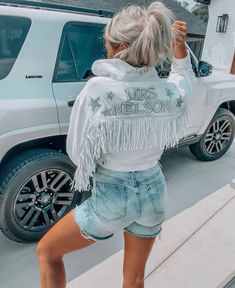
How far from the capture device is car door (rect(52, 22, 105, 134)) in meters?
2.37

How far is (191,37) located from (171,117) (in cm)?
1416

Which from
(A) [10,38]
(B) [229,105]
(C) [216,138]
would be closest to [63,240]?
(A) [10,38]

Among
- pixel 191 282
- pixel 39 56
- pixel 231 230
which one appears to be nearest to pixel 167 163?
pixel 231 230

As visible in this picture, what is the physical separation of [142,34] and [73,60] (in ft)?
4.50

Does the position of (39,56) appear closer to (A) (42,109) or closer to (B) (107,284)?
(A) (42,109)

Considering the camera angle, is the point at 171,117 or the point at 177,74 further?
the point at 177,74

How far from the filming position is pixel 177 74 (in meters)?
1.57

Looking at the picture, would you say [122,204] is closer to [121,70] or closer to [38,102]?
[121,70]

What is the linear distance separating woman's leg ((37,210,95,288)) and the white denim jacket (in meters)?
0.23

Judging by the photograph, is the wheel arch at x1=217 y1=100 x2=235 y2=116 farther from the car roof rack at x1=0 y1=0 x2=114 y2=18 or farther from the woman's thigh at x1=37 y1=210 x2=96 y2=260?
the woman's thigh at x1=37 y1=210 x2=96 y2=260

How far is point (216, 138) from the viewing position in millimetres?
4215

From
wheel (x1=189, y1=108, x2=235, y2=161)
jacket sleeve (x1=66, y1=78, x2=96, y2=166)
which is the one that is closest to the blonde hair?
jacket sleeve (x1=66, y1=78, x2=96, y2=166)

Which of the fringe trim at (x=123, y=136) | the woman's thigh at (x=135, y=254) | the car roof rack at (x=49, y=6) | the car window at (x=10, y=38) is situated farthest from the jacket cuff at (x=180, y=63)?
the car roof rack at (x=49, y=6)

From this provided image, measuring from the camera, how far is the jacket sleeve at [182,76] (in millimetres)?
1474
